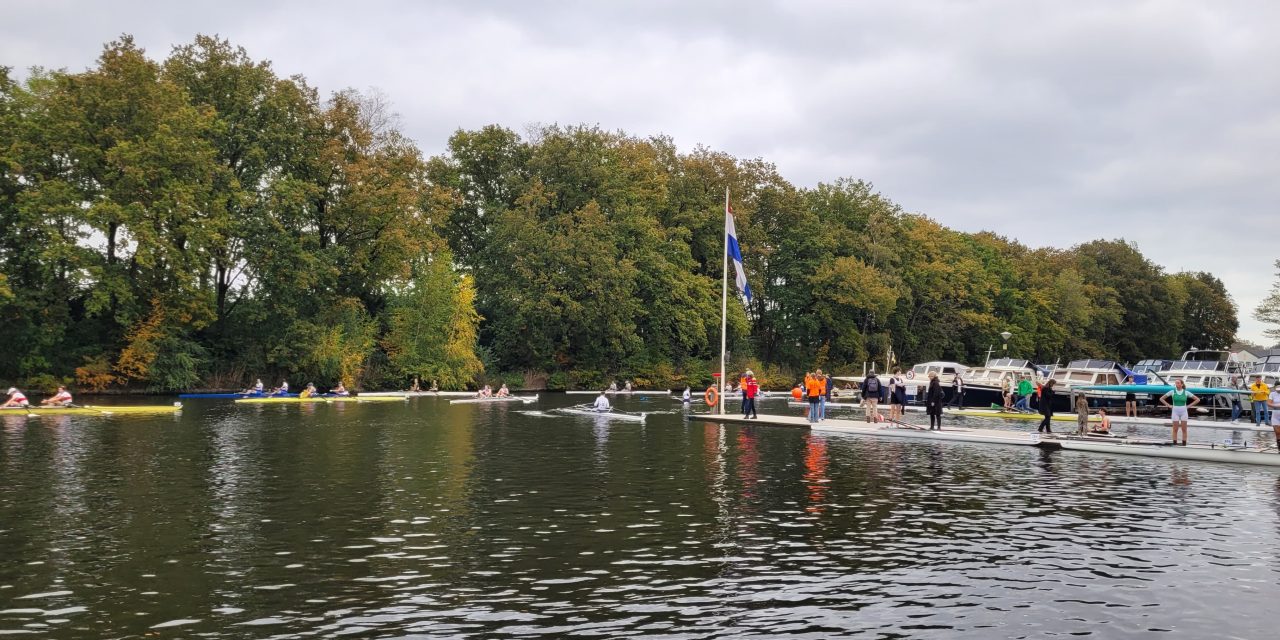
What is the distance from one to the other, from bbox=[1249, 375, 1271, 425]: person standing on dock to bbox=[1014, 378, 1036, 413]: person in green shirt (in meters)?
10.2

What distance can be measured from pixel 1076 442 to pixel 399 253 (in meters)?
51.9

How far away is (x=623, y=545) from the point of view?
14289 mm

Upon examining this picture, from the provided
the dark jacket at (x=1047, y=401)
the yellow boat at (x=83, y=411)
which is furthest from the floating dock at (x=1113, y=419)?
the yellow boat at (x=83, y=411)

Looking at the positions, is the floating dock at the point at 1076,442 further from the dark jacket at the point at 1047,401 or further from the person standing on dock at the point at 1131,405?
the person standing on dock at the point at 1131,405

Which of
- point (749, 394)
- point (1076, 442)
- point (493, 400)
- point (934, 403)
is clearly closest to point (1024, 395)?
point (934, 403)

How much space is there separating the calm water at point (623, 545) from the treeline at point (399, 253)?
34592mm

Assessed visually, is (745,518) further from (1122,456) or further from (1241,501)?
(1122,456)

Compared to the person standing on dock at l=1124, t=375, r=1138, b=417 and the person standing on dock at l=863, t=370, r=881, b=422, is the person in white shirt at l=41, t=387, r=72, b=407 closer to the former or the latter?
the person standing on dock at l=863, t=370, r=881, b=422

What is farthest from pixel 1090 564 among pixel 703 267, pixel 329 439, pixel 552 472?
pixel 703 267

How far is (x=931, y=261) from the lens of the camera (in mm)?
104812

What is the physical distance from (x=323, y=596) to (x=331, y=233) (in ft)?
203

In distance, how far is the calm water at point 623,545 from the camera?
1045cm

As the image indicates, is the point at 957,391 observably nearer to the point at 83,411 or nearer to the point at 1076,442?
the point at 1076,442

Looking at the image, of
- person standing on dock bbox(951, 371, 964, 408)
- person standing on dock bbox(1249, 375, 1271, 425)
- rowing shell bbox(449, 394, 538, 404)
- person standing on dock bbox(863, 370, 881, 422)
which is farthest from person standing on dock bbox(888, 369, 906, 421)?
rowing shell bbox(449, 394, 538, 404)
